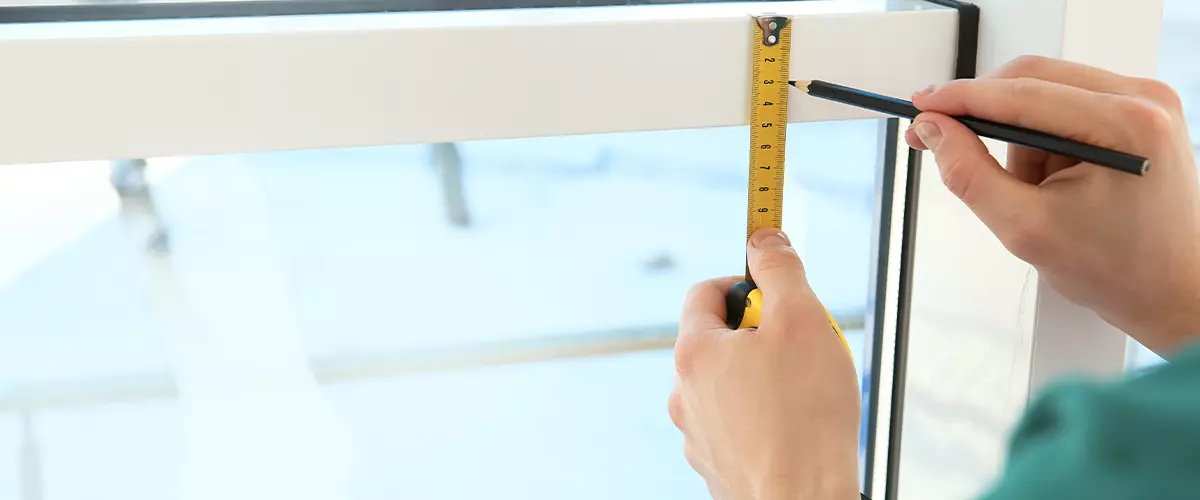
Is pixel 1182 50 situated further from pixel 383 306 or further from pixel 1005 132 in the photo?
pixel 383 306

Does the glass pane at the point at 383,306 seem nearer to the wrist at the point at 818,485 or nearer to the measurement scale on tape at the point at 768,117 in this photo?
the measurement scale on tape at the point at 768,117

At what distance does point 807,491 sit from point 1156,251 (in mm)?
331

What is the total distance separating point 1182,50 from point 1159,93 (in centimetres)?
42

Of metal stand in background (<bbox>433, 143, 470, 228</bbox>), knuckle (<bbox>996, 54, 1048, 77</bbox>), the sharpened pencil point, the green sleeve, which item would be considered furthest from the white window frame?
the green sleeve

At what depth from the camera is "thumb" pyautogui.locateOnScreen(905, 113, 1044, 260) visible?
66cm

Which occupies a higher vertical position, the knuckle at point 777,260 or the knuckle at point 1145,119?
the knuckle at point 1145,119

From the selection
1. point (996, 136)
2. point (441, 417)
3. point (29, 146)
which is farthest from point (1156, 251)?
point (29, 146)

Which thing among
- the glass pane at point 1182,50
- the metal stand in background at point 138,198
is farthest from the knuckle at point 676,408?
the glass pane at point 1182,50

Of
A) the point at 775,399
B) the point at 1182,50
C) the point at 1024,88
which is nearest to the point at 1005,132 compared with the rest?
the point at 1024,88

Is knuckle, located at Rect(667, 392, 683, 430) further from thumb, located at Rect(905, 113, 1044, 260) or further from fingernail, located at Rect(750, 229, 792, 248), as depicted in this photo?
thumb, located at Rect(905, 113, 1044, 260)

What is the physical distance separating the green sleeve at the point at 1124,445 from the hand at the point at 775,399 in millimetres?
345

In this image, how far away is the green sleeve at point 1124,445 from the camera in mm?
201

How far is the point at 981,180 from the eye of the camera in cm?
67

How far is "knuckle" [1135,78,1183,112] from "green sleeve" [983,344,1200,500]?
54 centimetres
